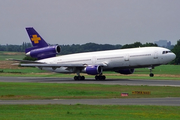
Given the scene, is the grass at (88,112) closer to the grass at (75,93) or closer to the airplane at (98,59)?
the grass at (75,93)

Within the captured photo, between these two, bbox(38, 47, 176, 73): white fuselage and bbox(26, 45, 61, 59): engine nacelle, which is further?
bbox(26, 45, 61, 59): engine nacelle

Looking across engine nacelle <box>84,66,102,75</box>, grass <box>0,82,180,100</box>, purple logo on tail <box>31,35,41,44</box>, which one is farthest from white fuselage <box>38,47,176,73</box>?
grass <box>0,82,180,100</box>

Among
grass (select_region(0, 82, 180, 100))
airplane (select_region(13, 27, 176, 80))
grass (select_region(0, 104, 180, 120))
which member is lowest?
grass (select_region(0, 82, 180, 100))

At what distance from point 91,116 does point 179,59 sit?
11893 centimetres

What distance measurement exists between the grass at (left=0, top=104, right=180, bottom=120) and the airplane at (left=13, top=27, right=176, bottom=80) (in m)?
32.0

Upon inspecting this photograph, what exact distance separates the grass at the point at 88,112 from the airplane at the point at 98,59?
32.0 metres

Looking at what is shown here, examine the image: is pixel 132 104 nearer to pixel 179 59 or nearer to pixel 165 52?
pixel 165 52

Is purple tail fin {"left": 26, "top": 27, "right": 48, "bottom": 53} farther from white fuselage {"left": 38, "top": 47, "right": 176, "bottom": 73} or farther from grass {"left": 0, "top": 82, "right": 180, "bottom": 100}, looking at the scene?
grass {"left": 0, "top": 82, "right": 180, "bottom": 100}

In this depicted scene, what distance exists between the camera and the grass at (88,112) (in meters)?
23.1

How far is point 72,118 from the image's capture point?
2245 cm

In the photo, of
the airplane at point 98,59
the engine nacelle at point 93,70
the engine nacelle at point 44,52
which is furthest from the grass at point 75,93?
the engine nacelle at point 44,52

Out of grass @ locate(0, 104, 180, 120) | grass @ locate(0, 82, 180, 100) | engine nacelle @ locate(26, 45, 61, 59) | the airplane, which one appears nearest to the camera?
grass @ locate(0, 104, 180, 120)

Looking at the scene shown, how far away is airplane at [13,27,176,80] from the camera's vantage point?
195ft

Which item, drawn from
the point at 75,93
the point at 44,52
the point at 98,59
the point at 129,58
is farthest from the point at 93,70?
the point at 75,93
